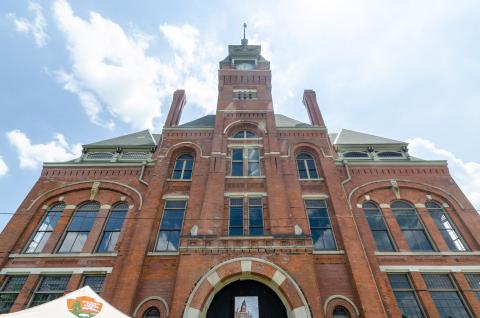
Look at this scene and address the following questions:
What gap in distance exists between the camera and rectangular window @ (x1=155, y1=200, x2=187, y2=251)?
13203 millimetres

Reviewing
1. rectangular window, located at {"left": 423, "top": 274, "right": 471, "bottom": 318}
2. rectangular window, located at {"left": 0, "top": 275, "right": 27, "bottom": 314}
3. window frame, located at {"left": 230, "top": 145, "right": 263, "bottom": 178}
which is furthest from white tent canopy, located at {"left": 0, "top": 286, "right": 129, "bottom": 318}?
rectangular window, located at {"left": 423, "top": 274, "right": 471, "bottom": 318}

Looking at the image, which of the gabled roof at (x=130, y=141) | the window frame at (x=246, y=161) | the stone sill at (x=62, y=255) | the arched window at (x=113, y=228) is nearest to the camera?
the stone sill at (x=62, y=255)

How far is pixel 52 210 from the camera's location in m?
15.4

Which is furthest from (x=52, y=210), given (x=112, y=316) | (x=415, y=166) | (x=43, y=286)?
(x=415, y=166)

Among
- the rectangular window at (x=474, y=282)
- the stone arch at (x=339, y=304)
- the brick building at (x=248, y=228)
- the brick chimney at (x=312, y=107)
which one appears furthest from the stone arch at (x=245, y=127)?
the rectangular window at (x=474, y=282)

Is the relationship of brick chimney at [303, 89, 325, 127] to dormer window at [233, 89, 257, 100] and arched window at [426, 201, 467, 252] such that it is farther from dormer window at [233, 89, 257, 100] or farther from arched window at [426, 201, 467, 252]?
arched window at [426, 201, 467, 252]

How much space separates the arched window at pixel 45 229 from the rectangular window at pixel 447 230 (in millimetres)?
20718

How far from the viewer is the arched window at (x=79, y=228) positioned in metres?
13.7

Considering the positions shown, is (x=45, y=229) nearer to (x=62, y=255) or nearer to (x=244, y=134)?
(x=62, y=255)

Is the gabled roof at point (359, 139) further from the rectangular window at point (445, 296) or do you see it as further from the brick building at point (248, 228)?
the rectangular window at point (445, 296)

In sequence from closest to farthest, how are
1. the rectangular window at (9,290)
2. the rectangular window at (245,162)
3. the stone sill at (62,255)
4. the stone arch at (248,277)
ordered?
the stone arch at (248,277), the rectangular window at (9,290), the stone sill at (62,255), the rectangular window at (245,162)

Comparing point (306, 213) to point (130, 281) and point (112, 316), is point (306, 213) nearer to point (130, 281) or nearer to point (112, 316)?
point (130, 281)

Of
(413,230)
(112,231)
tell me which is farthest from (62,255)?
(413,230)

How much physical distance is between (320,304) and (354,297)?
6.32 feet
